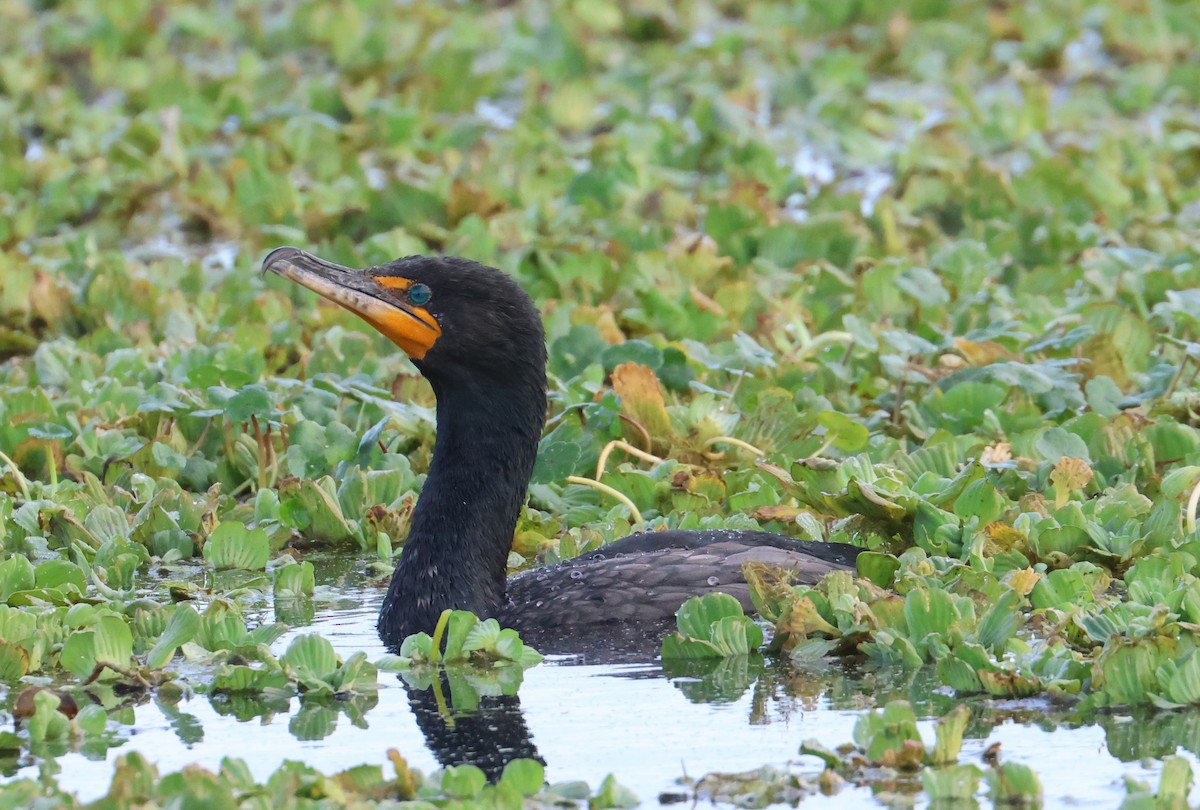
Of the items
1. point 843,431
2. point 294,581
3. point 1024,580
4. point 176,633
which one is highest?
point 843,431

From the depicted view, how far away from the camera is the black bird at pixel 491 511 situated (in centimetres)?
664

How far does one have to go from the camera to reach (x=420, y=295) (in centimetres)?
690

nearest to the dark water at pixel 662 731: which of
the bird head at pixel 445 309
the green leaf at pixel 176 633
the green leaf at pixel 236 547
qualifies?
the green leaf at pixel 176 633

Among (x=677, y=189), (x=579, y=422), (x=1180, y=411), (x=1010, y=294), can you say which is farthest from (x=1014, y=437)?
(x=677, y=189)

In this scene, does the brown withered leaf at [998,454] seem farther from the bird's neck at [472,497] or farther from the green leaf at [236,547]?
the green leaf at [236,547]

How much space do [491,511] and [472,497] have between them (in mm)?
75

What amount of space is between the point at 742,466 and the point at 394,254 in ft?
10.9

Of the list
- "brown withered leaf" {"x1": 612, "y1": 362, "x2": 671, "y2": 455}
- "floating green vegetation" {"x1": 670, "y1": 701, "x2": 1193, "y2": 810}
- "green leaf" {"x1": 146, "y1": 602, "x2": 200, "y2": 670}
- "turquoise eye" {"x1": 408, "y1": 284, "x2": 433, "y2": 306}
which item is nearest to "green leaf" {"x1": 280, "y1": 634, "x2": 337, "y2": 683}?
"green leaf" {"x1": 146, "y1": 602, "x2": 200, "y2": 670}

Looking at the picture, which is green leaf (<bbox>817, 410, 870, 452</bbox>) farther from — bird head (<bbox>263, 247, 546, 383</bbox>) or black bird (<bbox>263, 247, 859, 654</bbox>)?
bird head (<bbox>263, 247, 546, 383</bbox>)

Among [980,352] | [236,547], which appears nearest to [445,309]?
[236,547]

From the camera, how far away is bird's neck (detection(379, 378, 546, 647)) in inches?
268

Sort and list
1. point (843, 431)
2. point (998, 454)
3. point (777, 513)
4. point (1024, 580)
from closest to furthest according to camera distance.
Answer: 1. point (1024, 580)
2. point (777, 513)
3. point (998, 454)
4. point (843, 431)

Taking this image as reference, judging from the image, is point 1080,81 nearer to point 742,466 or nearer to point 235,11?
point 235,11

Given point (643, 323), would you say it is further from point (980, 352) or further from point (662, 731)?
point (662, 731)
